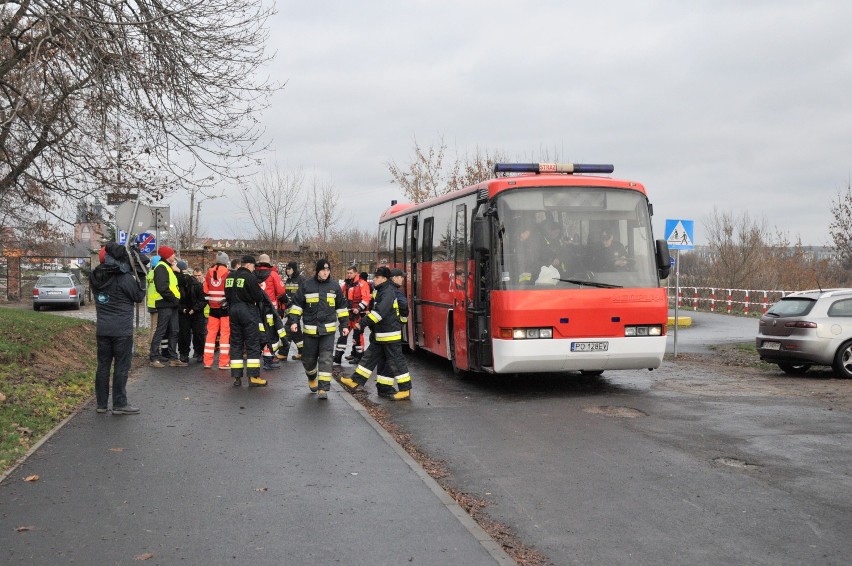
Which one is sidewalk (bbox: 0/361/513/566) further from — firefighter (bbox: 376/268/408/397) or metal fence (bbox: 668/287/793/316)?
metal fence (bbox: 668/287/793/316)

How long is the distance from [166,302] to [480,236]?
6.48m

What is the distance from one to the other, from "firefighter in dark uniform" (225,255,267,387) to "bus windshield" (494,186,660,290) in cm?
368

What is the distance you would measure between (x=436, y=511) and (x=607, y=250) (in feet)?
22.9

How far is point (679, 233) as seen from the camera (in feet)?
61.4

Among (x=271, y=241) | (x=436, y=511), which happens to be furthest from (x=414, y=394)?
(x=271, y=241)

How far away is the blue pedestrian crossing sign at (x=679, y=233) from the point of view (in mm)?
18609

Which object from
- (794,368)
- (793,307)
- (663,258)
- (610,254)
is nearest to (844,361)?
(793,307)

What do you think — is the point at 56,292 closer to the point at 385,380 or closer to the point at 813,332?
the point at 385,380

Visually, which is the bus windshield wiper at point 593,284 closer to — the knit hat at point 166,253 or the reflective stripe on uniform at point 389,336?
the reflective stripe on uniform at point 389,336

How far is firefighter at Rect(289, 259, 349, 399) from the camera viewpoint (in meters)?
11.8

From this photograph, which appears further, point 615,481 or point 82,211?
→ point 82,211

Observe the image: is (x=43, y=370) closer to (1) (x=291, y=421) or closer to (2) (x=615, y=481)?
(1) (x=291, y=421)

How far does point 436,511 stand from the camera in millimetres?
6215

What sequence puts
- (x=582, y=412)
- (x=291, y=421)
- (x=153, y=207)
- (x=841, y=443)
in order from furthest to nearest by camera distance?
(x=153, y=207) < (x=582, y=412) < (x=291, y=421) < (x=841, y=443)
